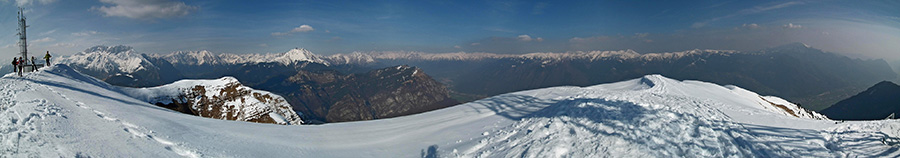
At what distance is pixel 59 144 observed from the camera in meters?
8.93

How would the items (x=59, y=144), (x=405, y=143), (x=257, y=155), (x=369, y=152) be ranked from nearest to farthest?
(x=59, y=144) → (x=257, y=155) → (x=369, y=152) → (x=405, y=143)

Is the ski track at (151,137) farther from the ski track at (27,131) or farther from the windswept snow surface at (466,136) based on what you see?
the ski track at (27,131)

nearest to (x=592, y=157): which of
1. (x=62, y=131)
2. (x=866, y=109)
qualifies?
(x=62, y=131)

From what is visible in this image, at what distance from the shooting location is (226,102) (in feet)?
288

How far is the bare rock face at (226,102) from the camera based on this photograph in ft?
251

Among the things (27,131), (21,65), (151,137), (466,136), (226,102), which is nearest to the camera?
(27,131)

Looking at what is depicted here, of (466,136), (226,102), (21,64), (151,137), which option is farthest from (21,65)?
(226,102)

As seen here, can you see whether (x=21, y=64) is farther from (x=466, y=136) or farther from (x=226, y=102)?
(x=226, y=102)

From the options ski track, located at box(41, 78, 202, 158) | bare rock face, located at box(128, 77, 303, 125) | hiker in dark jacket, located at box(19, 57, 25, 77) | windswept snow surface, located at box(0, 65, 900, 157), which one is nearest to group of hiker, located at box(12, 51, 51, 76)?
hiker in dark jacket, located at box(19, 57, 25, 77)

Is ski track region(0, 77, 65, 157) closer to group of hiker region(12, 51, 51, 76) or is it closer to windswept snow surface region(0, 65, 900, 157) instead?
windswept snow surface region(0, 65, 900, 157)

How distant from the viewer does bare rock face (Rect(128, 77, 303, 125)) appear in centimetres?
7656

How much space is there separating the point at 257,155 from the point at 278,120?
82862mm

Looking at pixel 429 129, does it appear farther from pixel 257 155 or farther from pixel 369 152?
pixel 257 155

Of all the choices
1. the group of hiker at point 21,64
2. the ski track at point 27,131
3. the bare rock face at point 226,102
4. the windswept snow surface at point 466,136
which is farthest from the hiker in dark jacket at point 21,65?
the bare rock face at point 226,102
